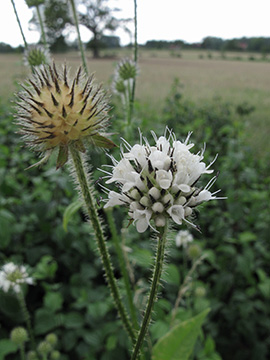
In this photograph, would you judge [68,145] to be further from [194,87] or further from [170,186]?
[194,87]

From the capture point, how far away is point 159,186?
3.40 feet

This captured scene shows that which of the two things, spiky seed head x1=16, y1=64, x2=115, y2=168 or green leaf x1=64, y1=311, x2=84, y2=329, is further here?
green leaf x1=64, y1=311, x2=84, y2=329

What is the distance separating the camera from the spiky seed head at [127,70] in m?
2.37

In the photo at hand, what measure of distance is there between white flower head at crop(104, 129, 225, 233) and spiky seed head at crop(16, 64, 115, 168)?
0.17 metres

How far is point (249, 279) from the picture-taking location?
322 centimetres

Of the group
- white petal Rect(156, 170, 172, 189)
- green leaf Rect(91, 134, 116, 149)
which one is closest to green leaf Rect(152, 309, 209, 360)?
white petal Rect(156, 170, 172, 189)

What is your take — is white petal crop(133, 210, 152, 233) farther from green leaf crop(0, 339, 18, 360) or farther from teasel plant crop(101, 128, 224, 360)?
green leaf crop(0, 339, 18, 360)

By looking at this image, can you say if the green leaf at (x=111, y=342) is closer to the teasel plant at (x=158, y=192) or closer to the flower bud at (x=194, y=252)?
the flower bud at (x=194, y=252)

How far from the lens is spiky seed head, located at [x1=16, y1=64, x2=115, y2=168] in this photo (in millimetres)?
1078

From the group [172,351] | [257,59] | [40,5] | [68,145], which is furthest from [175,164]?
[257,59]

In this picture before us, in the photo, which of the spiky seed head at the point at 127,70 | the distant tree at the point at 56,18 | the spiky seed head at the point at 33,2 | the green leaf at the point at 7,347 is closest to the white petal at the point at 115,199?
the spiky seed head at the point at 127,70

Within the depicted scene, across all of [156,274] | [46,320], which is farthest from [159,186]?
[46,320]

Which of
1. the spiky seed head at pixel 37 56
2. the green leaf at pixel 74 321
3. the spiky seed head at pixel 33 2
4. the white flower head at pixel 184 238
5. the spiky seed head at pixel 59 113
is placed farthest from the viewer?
the white flower head at pixel 184 238

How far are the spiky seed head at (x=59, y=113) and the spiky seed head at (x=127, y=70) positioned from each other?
1.30 meters
